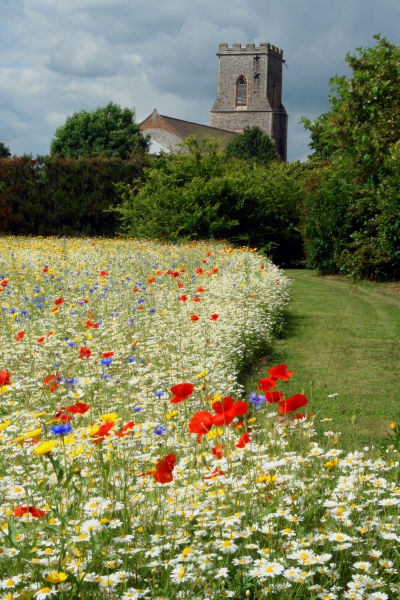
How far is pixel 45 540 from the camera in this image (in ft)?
5.79

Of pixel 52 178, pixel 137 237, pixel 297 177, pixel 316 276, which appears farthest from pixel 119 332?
pixel 297 177

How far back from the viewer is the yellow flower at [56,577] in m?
1.46

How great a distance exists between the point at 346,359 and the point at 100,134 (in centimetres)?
3832

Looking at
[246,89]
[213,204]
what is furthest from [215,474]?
[246,89]

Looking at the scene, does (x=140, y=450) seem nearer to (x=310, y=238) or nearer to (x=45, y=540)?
(x=45, y=540)

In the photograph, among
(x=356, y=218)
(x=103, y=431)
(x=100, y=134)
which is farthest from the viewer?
(x=100, y=134)

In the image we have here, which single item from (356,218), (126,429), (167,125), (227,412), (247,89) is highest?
(247,89)

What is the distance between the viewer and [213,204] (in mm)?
17500

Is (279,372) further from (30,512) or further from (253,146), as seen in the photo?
(253,146)

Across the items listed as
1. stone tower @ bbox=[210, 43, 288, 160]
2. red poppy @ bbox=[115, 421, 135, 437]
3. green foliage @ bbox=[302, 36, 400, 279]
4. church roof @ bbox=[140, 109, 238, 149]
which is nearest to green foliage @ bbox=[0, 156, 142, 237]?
green foliage @ bbox=[302, 36, 400, 279]

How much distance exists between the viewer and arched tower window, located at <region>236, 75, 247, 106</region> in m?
64.2

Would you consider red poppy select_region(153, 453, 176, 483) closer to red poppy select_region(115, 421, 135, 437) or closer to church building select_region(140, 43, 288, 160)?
red poppy select_region(115, 421, 135, 437)

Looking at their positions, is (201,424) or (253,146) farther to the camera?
(253,146)

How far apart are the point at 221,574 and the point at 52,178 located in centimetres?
2086
